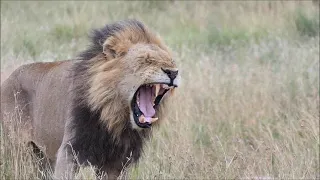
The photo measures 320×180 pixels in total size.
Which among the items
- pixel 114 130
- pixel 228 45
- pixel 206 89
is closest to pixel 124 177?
pixel 114 130

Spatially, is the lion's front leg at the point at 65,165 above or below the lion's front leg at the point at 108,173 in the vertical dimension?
above

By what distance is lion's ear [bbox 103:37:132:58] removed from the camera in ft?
11.2

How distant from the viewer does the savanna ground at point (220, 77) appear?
164 inches

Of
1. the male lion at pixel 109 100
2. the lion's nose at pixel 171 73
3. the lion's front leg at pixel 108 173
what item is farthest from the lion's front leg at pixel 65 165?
the lion's nose at pixel 171 73

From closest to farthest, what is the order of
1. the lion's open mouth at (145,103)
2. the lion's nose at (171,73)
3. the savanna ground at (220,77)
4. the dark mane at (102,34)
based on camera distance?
the lion's nose at (171,73) → the lion's open mouth at (145,103) → the dark mane at (102,34) → the savanna ground at (220,77)

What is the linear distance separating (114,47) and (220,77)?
312 cm

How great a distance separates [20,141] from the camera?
3.99 m

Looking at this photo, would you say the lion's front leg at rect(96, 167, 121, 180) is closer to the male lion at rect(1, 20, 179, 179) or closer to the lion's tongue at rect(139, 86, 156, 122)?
the male lion at rect(1, 20, 179, 179)

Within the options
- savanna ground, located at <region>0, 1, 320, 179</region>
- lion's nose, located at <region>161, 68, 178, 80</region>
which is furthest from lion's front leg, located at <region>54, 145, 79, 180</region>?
lion's nose, located at <region>161, 68, 178, 80</region>

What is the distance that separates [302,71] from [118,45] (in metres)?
3.46

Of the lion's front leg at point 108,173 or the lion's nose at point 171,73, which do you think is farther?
the lion's front leg at point 108,173

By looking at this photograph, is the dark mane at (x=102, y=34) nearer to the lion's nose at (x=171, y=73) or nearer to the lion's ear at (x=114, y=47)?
the lion's ear at (x=114, y=47)

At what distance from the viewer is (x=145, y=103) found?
338 centimetres

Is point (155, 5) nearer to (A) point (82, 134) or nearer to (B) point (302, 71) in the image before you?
(B) point (302, 71)
